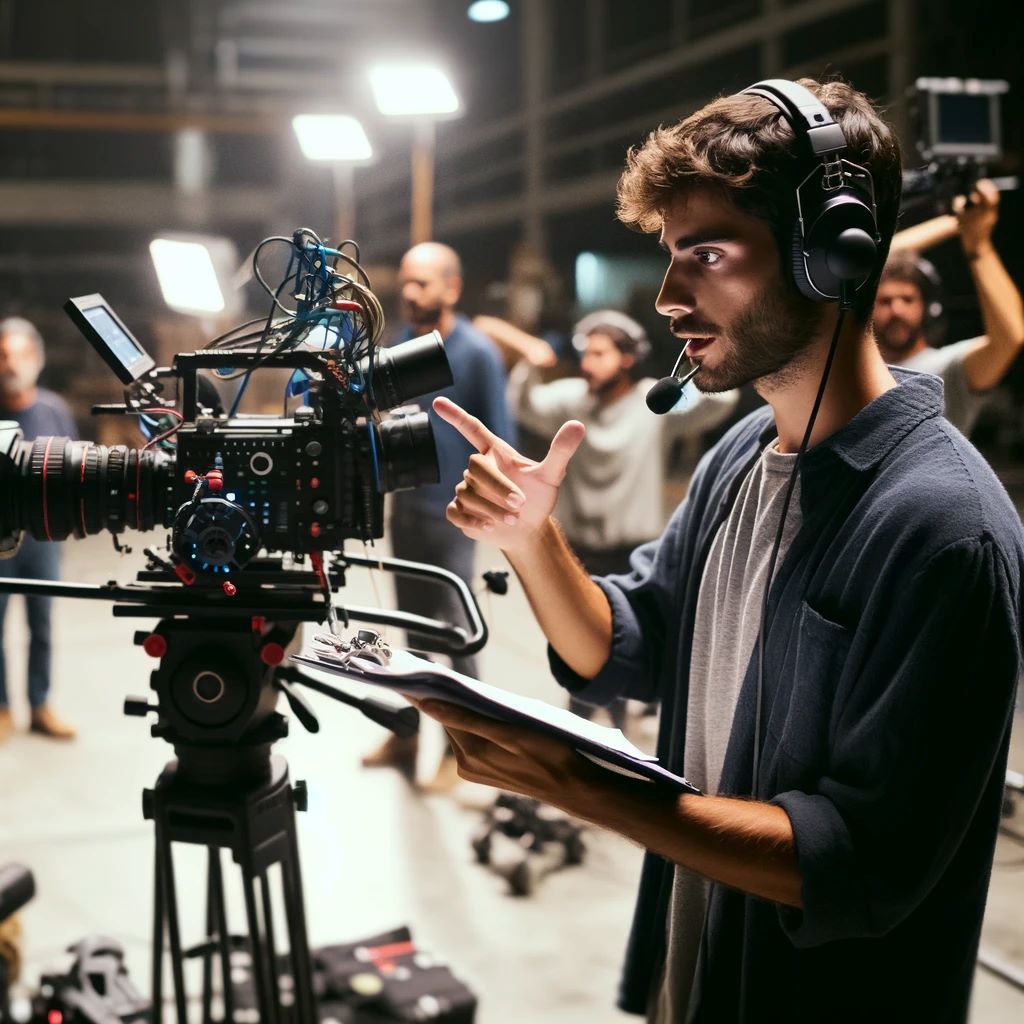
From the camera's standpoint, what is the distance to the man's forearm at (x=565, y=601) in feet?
3.81

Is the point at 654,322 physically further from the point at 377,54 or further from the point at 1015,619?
the point at 1015,619

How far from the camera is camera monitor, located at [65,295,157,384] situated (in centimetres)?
129

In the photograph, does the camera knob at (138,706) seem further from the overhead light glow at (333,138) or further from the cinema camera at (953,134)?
the cinema camera at (953,134)

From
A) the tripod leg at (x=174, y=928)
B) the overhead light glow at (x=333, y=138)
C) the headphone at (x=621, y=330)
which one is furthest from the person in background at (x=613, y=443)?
the tripod leg at (x=174, y=928)

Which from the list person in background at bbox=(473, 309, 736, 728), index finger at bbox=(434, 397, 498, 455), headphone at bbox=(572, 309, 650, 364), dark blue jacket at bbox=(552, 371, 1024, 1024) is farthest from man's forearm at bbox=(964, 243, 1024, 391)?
index finger at bbox=(434, 397, 498, 455)

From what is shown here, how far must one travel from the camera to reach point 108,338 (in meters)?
1.31

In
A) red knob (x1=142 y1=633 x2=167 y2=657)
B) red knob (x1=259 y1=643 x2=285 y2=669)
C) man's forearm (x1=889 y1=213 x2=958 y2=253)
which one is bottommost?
red knob (x1=259 y1=643 x2=285 y2=669)

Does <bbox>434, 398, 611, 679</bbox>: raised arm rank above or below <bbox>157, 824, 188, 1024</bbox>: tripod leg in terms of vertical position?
above

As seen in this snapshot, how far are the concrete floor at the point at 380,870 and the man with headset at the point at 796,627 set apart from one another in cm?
60

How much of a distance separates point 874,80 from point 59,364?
243 centimetres

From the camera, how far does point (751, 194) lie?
97cm

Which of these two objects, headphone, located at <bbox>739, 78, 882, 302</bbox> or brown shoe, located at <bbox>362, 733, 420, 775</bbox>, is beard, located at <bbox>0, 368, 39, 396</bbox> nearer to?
brown shoe, located at <bbox>362, 733, 420, 775</bbox>

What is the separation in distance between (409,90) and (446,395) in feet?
2.54

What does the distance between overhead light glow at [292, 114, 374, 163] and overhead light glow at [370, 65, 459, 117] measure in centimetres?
41
